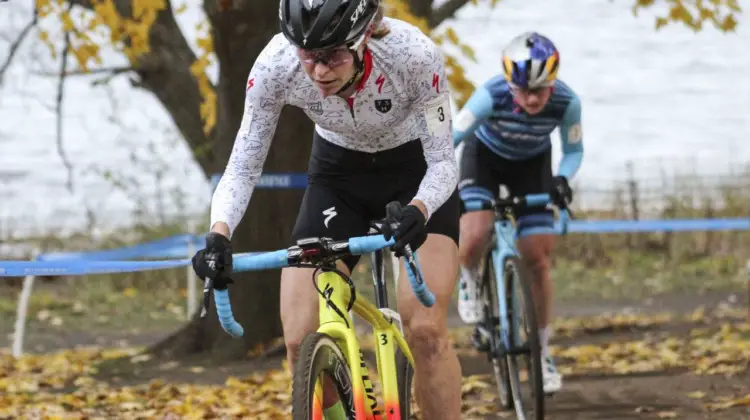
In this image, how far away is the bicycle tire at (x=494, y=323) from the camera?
7766 mm

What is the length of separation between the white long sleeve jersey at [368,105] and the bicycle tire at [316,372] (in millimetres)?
629

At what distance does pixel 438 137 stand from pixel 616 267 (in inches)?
523

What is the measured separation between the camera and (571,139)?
7.91 meters

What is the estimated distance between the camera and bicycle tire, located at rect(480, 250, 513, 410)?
7.77 meters

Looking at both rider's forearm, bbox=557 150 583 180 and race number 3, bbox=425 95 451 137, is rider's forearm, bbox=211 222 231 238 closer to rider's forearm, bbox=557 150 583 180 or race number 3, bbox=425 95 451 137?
race number 3, bbox=425 95 451 137

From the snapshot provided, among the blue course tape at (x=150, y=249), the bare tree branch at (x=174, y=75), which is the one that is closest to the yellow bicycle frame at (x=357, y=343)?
the blue course tape at (x=150, y=249)

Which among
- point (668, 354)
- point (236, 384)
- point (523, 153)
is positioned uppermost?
point (523, 153)

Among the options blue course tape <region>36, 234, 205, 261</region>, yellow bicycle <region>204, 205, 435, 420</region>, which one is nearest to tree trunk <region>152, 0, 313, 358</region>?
blue course tape <region>36, 234, 205, 261</region>

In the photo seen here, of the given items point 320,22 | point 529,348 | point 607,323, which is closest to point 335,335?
point 320,22

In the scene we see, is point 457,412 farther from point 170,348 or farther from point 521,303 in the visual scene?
point 170,348

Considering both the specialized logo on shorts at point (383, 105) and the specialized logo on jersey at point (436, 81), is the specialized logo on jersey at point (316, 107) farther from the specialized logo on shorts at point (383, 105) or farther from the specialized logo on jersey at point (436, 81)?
the specialized logo on jersey at point (436, 81)

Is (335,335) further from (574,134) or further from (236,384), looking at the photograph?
(236,384)

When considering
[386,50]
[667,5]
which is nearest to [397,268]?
[386,50]

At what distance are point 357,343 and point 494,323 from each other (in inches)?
131
